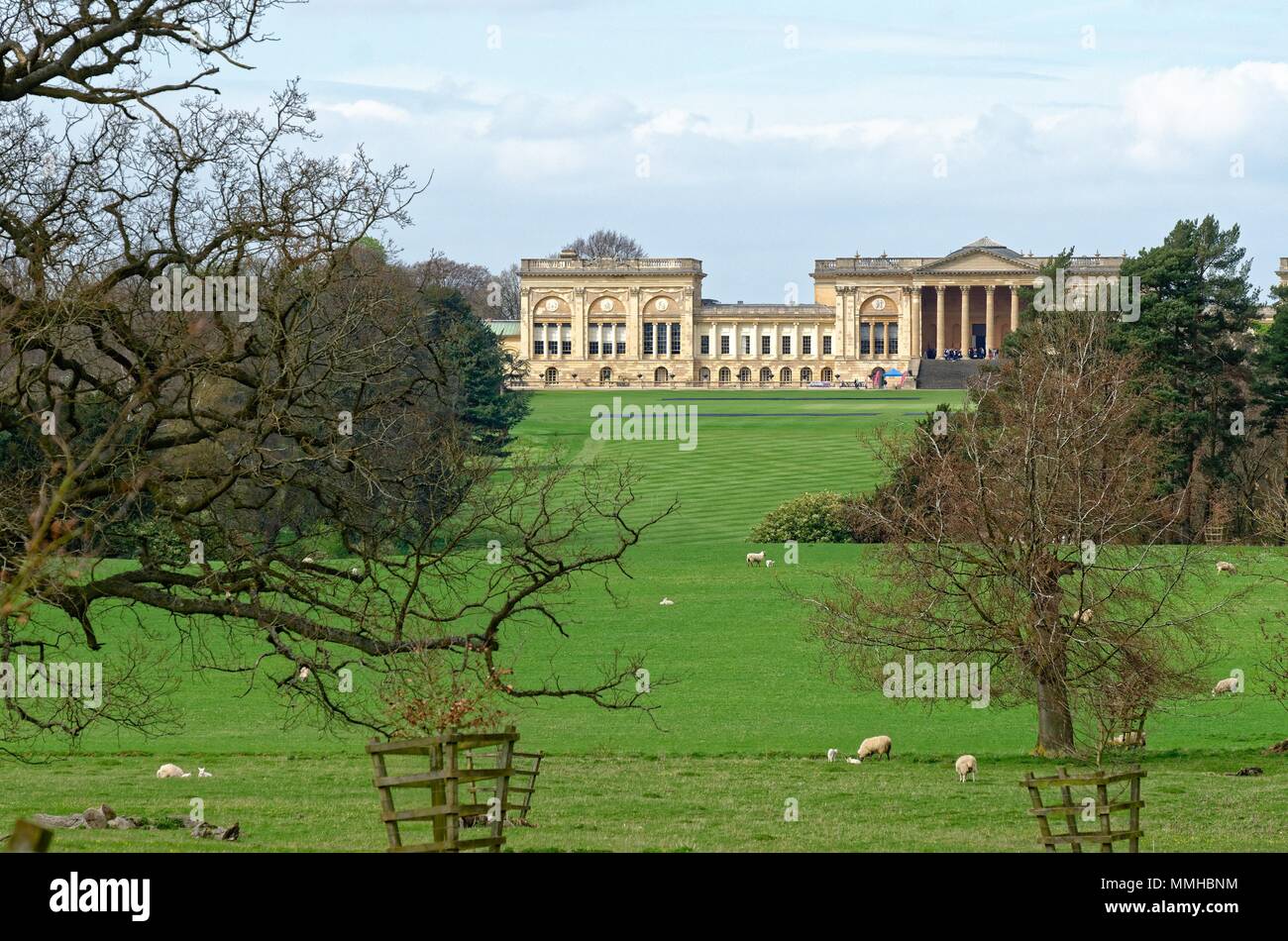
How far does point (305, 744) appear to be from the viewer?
89.4ft

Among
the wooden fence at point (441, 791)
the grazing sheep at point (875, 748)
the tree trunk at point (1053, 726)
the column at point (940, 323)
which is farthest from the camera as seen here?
the column at point (940, 323)

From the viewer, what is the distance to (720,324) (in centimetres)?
13850

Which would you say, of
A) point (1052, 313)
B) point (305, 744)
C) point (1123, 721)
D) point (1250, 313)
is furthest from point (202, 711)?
point (1250, 313)

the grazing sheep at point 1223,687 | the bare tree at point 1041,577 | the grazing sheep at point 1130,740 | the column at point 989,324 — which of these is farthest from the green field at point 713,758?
the column at point 989,324

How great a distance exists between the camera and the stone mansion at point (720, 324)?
137 meters

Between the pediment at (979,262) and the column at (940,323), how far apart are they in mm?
1813

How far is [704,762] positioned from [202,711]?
10.5 meters

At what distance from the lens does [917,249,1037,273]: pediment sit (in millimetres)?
134500

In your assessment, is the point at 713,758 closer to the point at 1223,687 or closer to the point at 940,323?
the point at 1223,687

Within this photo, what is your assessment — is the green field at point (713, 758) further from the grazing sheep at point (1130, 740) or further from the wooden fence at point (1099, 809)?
the wooden fence at point (1099, 809)

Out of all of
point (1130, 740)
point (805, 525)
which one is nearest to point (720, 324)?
point (805, 525)

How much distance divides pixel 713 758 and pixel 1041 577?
606 centimetres
